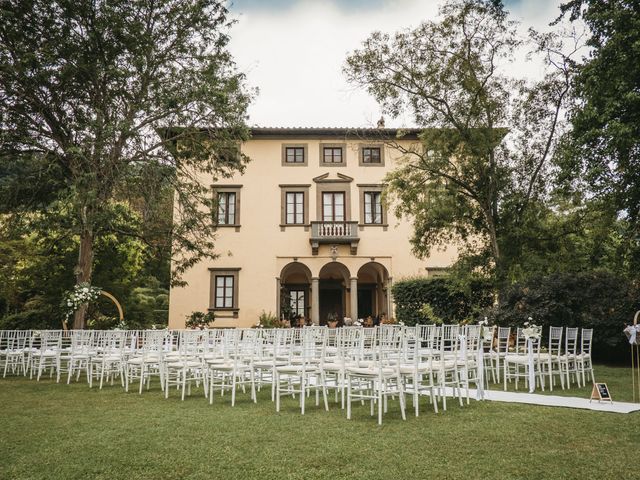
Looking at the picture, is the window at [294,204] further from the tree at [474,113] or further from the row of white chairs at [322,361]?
the row of white chairs at [322,361]

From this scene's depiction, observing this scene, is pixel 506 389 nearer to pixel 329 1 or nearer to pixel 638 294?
pixel 638 294

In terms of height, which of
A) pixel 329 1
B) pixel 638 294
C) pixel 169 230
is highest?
pixel 329 1

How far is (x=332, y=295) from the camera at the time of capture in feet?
84.8

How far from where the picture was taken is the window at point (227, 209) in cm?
2368

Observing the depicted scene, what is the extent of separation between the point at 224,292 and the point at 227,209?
3.77m

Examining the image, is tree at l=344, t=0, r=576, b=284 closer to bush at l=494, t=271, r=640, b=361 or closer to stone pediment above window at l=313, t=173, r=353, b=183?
bush at l=494, t=271, r=640, b=361

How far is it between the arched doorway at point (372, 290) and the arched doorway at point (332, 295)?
99 cm

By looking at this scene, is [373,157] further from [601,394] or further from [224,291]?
[601,394]

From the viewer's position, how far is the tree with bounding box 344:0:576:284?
50.3ft

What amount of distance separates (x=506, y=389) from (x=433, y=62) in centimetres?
1061

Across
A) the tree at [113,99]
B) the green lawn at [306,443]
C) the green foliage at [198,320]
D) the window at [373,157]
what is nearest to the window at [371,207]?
the window at [373,157]

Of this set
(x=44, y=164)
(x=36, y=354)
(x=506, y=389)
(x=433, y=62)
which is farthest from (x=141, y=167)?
(x=506, y=389)

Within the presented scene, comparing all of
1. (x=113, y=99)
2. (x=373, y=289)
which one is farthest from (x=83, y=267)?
(x=373, y=289)

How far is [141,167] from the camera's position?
14289mm
